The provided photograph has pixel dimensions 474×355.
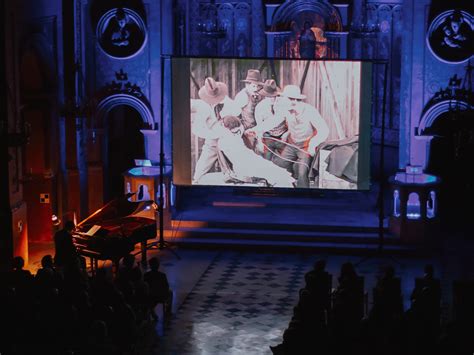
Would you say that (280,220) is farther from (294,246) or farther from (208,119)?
(208,119)

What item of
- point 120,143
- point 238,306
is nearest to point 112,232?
point 238,306

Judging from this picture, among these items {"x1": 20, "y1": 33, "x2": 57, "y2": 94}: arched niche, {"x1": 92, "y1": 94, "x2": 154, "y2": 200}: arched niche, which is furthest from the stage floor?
{"x1": 20, "y1": 33, "x2": 57, "y2": 94}: arched niche

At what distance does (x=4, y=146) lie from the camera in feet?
53.9

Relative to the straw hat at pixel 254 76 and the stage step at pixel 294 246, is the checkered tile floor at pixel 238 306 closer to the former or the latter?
the stage step at pixel 294 246

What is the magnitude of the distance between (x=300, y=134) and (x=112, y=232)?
533 centimetres

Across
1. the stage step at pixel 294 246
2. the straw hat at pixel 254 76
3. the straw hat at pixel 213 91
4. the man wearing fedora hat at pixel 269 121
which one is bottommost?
the stage step at pixel 294 246

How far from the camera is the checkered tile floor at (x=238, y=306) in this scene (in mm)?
13703

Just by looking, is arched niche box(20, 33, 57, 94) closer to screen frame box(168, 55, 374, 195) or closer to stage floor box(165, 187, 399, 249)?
screen frame box(168, 55, 374, 195)

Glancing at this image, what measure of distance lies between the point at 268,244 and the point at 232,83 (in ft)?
12.2

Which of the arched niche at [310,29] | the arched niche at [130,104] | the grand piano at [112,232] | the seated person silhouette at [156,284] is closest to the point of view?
the seated person silhouette at [156,284]

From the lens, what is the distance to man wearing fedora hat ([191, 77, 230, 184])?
65.0 feet

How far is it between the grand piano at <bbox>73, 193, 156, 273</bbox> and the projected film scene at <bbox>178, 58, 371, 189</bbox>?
10.9 ft

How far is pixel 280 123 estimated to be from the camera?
64.4ft

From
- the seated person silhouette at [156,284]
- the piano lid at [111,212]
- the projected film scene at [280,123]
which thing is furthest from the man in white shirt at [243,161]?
the seated person silhouette at [156,284]
